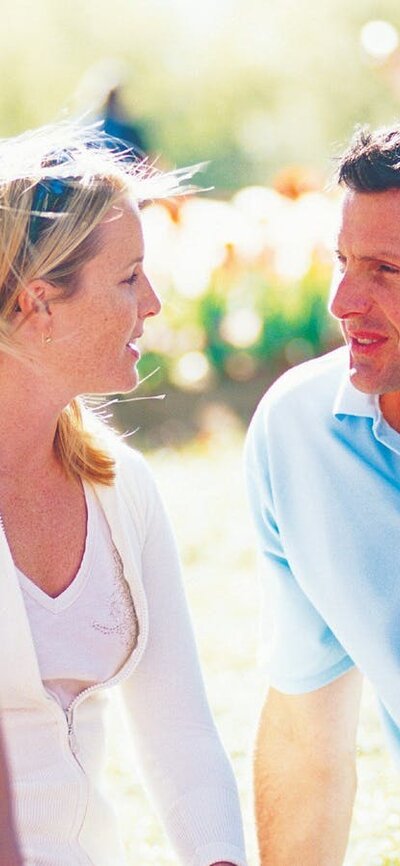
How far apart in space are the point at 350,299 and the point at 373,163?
235 millimetres

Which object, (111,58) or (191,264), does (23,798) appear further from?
(111,58)


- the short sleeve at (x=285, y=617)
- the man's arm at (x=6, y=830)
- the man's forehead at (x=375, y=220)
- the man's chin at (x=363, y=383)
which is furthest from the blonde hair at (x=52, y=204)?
the man's arm at (x=6, y=830)

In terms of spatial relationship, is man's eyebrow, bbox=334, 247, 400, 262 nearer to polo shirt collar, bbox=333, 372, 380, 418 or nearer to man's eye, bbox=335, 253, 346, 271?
man's eye, bbox=335, 253, 346, 271

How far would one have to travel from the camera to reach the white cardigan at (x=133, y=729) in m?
2.08

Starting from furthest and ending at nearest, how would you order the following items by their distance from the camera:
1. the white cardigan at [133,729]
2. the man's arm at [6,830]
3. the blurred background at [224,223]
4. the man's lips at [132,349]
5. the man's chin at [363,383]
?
the blurred background at [224,223] → the man's chin at [363,383] → the man's lips at [132,349] → the white cardigan at [133,729] → the man's arm at [6,830]

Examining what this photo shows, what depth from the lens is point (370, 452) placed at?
2451mm

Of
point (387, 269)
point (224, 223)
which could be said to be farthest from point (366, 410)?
point (224, 223)

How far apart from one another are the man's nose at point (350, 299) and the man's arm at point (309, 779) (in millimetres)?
718

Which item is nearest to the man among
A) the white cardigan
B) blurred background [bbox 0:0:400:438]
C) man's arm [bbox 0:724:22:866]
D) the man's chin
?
the man's chin

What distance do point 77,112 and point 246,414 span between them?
5668mm

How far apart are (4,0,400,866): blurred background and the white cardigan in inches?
18.0

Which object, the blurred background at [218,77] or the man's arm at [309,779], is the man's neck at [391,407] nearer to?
the man's arm at [309,779]

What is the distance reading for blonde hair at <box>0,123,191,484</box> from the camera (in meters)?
2.12

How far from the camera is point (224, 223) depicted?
8.14 metres
